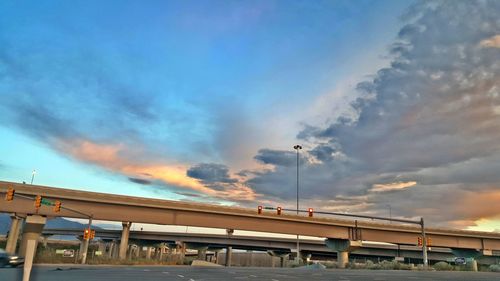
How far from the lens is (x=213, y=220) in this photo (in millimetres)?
57938

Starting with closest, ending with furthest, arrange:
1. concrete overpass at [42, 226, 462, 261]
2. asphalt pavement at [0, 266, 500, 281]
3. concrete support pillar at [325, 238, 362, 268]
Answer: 1. asphalt pavement at [0, 266, 500, 281]
2. concrete support pillar at [325, 238, 362, 268]
3. concrete overpass at [42, 226, 462, 261]

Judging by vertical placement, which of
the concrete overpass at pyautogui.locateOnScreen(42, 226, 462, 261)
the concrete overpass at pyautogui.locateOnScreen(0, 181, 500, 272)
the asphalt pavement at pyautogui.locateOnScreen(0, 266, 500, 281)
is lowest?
the asphalt pavement at pyautogui.locateOnScreen(0, 266, 500, 281)

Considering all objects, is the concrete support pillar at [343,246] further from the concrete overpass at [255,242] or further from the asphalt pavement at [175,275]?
the asphalt pavement at [175,275]

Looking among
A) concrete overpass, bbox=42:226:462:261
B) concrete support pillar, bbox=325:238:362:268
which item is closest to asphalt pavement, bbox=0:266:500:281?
concrete support pillar, bbox=325:238:362:268

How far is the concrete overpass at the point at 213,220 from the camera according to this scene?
47.7 metres

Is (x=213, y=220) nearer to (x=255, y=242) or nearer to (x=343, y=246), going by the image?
(x=343, y=246)

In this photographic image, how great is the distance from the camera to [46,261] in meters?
36.7

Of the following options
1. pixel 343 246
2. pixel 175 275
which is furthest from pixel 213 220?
pixel 175 275

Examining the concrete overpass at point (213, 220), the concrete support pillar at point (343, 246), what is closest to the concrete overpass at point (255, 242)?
the concrete overpass at point (213, 220)

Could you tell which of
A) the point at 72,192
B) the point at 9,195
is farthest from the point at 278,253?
the point at 9,195

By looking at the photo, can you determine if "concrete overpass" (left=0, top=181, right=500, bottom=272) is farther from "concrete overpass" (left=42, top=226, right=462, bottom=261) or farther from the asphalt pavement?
"concrete overpass" (left=42, top=226, right=462, bottom=261)

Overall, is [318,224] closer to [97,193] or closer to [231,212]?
[231,212]

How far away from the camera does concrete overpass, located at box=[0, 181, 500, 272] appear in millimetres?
47688

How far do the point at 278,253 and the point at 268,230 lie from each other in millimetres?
44779
